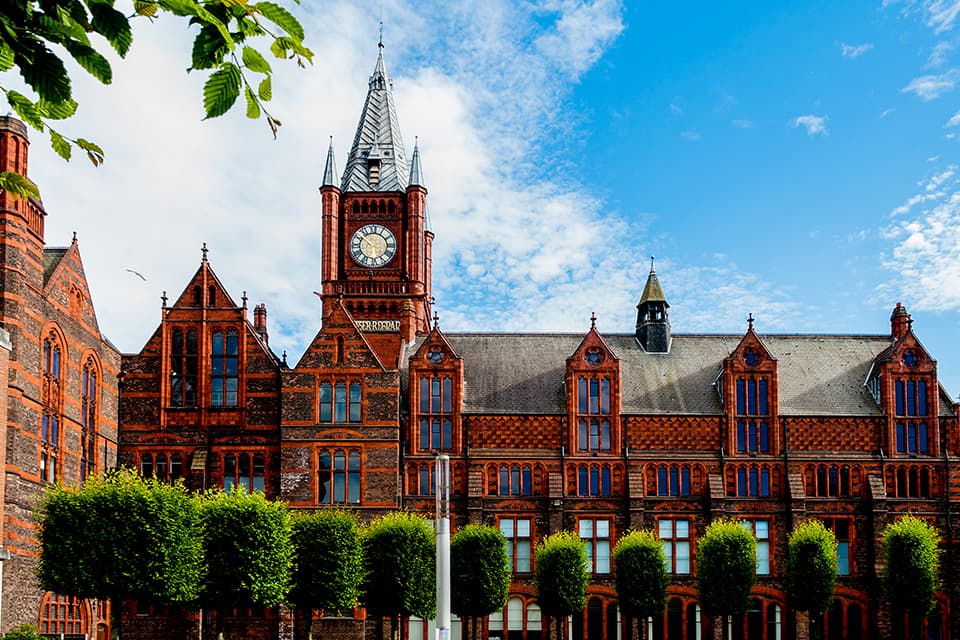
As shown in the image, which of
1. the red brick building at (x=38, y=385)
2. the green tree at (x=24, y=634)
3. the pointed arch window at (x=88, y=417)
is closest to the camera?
the green tree at (x=24, y=634)

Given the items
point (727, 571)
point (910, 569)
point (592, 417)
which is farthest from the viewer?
point (592, 417)

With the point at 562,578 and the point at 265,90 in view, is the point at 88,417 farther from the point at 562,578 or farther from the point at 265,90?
the point at 265,90

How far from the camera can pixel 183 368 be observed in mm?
71625

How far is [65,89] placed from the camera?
839cm

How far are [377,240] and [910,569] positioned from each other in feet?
138

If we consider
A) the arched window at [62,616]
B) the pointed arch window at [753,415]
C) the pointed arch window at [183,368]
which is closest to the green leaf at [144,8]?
the arched window at [62,616]

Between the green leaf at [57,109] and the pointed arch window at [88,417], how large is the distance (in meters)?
58.3

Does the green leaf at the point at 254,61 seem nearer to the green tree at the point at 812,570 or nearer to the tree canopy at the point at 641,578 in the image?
the tree canopy at the point at 641,578

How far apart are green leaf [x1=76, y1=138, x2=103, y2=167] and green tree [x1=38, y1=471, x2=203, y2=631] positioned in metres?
44.7

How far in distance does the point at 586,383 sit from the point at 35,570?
113 feet

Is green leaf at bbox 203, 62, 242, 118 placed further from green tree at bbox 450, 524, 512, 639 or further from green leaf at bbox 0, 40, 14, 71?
green tree at bbox 450, 524, 512, 639

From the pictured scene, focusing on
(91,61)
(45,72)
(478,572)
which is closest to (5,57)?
(45,72)

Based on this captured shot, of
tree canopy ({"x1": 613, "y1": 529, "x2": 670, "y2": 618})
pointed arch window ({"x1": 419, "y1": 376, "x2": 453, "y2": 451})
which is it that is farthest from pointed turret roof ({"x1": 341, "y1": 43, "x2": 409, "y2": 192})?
tree canopy ({"x1": 613, "y1": 529, "x2": 670, "y2": 618})

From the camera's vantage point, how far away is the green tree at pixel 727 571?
221ft
